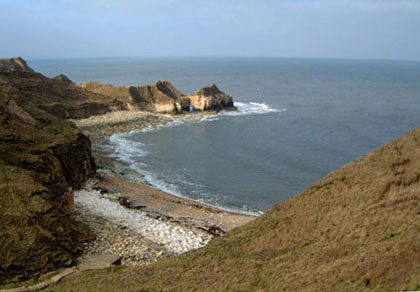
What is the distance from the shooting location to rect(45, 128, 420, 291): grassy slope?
8.45 m

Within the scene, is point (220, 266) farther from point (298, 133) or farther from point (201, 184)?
point (298, 133)

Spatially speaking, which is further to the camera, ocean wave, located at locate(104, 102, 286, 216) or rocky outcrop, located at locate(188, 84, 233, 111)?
rocky outcrop, located at locate(188, 84, 233, 111)

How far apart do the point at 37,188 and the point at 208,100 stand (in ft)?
177

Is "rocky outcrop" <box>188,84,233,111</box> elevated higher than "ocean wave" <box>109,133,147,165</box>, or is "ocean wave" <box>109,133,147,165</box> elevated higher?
"rocky outcrop" <box>188,84,233,111</box>

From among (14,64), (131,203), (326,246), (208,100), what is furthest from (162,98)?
(326,246)

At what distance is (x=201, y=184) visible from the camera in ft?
113

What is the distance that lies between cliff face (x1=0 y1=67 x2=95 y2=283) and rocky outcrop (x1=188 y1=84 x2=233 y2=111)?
39480 millimetres

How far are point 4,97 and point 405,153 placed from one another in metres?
22.7

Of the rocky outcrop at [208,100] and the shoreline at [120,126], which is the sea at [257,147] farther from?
the rocky outcrop at [208,100]

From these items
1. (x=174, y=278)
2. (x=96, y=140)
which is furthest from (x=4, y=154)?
(x=96, y=140)

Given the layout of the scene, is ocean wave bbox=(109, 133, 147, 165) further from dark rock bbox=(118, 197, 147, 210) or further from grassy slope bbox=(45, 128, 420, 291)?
grassy slope bbox=(45, 128, 420, 291)

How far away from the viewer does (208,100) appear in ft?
230

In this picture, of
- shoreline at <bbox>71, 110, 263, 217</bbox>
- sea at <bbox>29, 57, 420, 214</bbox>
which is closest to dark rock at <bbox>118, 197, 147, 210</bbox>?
shoreline at <bbox>71, 110, 263, 217</bbox>

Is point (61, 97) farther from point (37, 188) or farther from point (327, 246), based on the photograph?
point (327, 246)
